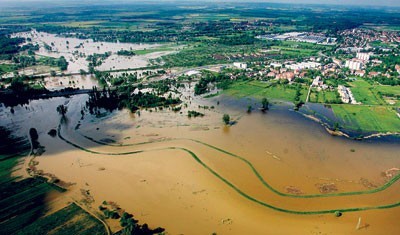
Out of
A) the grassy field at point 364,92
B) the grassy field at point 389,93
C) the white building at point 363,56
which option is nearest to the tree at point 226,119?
the grassy field at point 364,92

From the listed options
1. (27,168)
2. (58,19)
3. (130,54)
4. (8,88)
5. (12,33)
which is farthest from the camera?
(58,19)

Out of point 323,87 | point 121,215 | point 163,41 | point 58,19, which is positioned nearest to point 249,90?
point 323,87

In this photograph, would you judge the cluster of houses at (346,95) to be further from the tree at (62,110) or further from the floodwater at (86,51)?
the floodwater at (86,51)

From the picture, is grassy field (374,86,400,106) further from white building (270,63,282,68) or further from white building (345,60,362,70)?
white building (270,63,282,68)

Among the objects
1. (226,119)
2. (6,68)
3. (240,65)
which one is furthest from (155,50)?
(226,119)

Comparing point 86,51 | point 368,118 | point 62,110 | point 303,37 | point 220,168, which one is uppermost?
point 303,37

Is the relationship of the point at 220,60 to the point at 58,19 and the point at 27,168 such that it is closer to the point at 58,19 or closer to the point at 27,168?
the point at 27,168

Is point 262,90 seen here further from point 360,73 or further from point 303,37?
point 303,37
